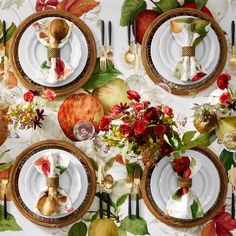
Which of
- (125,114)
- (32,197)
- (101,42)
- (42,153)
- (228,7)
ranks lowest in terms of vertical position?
(32,197)

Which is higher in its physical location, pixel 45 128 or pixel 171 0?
pixel 171 0

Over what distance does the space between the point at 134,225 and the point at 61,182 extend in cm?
36

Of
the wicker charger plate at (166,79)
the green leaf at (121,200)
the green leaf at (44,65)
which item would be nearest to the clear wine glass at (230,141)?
the wicker charger plate at (166,79)

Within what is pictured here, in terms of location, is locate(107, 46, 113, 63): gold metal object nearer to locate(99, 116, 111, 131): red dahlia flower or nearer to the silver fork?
the silver fork

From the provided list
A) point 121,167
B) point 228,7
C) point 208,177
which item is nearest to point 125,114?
point 121,167

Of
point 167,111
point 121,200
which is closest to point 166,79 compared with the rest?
point 167,111

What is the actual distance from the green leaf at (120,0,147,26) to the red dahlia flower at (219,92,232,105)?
52 cm

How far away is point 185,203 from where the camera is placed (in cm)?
224

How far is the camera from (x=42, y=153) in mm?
2320

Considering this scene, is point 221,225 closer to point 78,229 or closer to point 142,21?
point 78,229

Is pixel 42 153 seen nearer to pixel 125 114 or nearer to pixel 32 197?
pixel 32 197

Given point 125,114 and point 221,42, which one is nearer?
point 125,114

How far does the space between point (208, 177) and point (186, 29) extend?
641 mm

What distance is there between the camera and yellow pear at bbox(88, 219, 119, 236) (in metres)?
2.33
